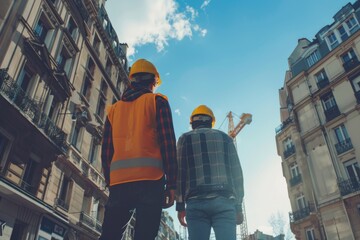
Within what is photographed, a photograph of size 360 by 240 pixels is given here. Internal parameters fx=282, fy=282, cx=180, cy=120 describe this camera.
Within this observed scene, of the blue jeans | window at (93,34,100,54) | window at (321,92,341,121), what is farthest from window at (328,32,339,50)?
the blue jeans

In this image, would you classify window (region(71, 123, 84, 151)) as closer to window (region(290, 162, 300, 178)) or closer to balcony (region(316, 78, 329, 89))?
window (region(290, 162, 300, 178))

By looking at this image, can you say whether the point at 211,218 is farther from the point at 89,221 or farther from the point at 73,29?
the point at 73,29

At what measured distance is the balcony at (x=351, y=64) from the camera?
2300 centimetres

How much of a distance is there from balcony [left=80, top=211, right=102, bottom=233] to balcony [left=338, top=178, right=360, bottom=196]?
16.9 m

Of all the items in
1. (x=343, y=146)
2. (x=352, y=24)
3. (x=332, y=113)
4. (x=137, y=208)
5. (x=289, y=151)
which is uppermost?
(x=352, y=24)

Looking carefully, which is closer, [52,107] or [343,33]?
[52,107]

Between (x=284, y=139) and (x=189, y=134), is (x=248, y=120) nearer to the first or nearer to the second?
(x=284, y=139)

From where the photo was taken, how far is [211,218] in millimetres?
3691

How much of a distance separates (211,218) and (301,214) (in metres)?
23.3

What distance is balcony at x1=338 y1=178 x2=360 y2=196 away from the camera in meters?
19.6

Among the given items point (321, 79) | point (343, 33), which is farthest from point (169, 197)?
point (343, 33)

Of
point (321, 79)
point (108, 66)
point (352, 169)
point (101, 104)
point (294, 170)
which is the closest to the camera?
point (352, 169)

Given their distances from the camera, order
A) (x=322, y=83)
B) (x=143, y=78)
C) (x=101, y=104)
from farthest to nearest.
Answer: (x=322, y=83) < (x=101, y=104) < (x=143, y=78)

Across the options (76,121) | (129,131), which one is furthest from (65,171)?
(129,131)
